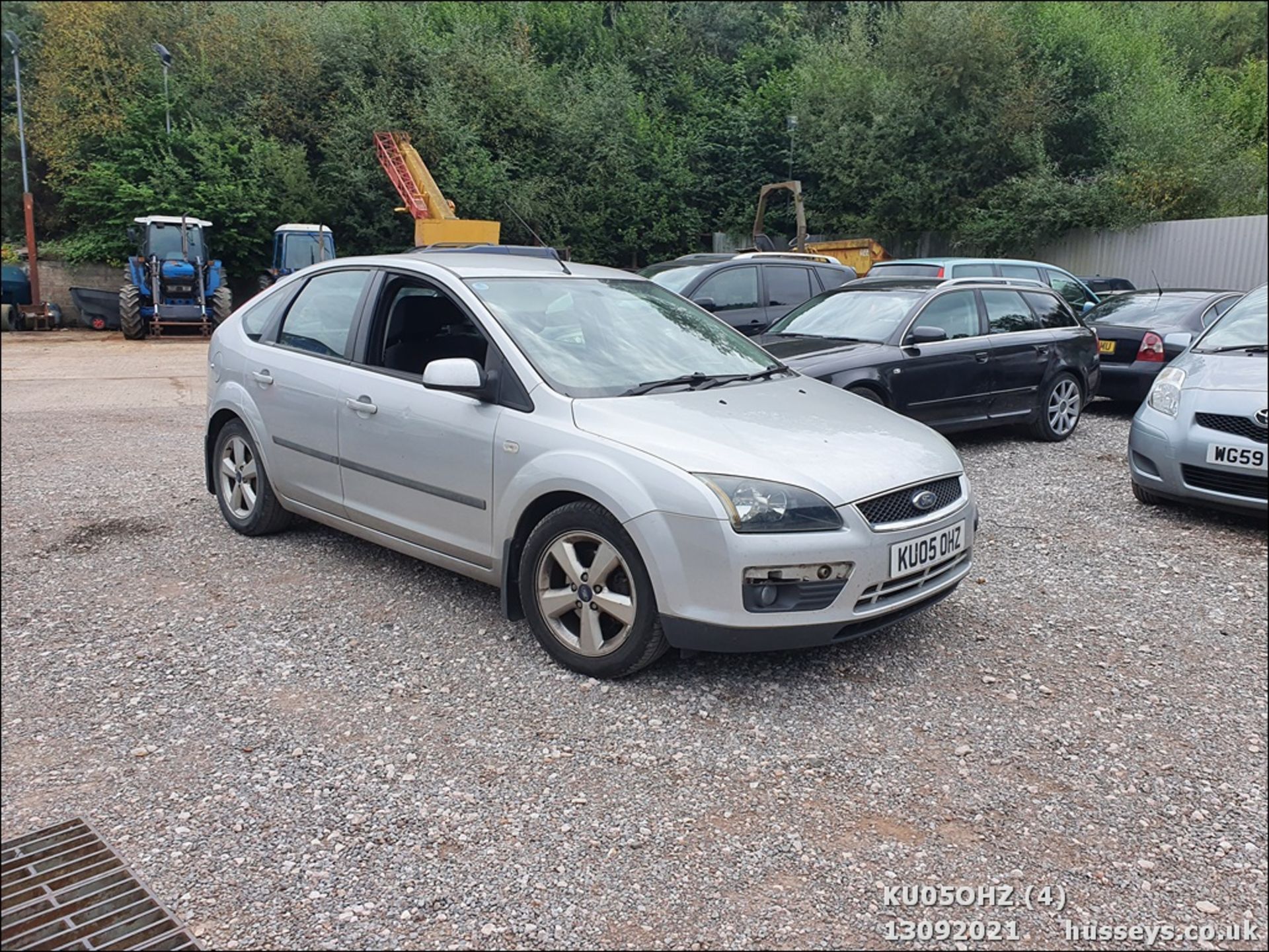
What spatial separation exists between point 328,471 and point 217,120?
1099 inches

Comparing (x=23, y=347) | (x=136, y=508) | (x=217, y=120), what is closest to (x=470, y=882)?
(x=136, y=508)

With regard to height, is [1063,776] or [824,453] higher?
[824,453]

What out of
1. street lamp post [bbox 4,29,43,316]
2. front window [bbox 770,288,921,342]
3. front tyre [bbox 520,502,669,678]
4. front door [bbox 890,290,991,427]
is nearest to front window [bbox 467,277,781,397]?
front tyre [bbox 520,502,669,678]

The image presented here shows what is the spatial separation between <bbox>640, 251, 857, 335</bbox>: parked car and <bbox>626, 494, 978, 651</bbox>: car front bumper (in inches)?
280

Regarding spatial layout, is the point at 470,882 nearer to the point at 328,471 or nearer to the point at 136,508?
the point at 328,471

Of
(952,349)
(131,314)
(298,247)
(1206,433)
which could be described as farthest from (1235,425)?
(298,247)

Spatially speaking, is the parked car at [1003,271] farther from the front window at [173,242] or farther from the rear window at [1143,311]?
the front window at [173,242]

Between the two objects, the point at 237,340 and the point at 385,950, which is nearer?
the point at 385,950

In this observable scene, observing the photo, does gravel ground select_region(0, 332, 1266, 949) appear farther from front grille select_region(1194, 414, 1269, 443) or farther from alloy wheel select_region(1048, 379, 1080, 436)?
alloy wheel select_region(1048, 379, 1080, 436)

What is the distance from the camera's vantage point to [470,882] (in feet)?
8.48

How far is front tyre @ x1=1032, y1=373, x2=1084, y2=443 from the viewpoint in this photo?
8.95m

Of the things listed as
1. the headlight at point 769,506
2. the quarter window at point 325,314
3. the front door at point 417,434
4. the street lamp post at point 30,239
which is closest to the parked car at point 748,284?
the quarter window at point 325,314

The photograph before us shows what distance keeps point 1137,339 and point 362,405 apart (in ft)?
27.3

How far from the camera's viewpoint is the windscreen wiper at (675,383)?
4250 millimetres
